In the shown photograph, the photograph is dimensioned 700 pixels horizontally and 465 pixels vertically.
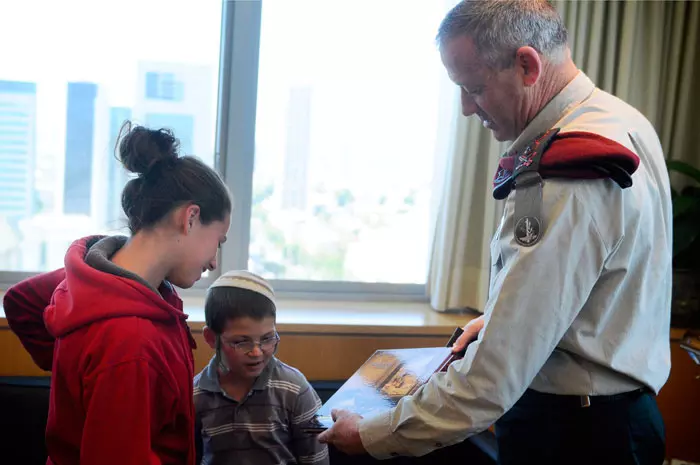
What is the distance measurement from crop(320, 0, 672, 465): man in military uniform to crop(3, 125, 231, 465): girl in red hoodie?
37 cm

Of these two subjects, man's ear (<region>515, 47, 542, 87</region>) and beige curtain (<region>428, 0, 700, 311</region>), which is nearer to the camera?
man's ear (<region>515, 47, 542, 87</region>)

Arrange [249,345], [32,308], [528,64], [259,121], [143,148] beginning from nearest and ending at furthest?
[528,64] → [143,148] → [32,308] → [249,345] → [259,121]

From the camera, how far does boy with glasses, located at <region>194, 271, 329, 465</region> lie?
1.69 metres

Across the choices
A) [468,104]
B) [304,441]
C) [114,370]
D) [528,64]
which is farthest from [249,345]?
[528,64]

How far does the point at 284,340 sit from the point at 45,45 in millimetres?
1359

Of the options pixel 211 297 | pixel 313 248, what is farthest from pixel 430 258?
pixel 211 297

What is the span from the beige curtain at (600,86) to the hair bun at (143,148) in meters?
1.34

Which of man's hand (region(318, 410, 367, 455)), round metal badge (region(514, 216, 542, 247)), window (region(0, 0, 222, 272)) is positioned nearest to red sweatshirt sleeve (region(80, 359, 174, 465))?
man's hand (region(318, 410, 367, 455))

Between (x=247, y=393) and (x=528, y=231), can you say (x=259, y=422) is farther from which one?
(x=528, y=231)

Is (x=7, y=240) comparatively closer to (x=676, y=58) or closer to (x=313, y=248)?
(x=313, y=248)

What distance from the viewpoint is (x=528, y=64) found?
3.87 feet

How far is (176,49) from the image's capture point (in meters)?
2.54

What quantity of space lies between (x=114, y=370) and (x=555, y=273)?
28.4 inches

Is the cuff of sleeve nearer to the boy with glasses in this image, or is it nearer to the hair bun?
the boy with glasses
